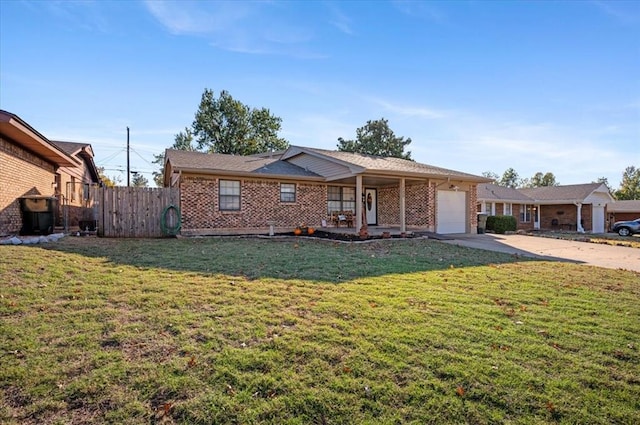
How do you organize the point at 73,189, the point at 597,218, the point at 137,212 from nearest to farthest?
1. the point at 137,212
2. the point at 73,189
3. the point at 597,218

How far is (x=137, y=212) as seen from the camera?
1199cm

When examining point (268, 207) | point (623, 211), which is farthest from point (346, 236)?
point (623, 211)

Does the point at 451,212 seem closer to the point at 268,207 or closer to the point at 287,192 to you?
the point at 287,192

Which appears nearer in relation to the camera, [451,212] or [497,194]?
[451,212]

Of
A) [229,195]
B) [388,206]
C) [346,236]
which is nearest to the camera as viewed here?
[346,236]

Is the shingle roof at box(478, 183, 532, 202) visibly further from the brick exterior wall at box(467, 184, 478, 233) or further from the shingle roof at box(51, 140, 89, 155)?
the shingle roof at box(51, 140, 89, 155)

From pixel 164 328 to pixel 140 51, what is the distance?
11464 mm

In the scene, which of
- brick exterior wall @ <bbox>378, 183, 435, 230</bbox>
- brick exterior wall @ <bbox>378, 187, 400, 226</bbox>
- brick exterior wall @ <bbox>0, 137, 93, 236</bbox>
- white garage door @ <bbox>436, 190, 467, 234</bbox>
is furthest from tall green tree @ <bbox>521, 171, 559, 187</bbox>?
brick exterior wall @ <bbox>0, 137, 93, 236</bbox>

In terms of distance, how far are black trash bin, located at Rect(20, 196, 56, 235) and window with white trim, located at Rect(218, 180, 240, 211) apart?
5.53 metres

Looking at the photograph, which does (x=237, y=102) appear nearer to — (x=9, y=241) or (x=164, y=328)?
(x=9, y=241)

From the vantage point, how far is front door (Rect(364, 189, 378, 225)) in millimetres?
18359

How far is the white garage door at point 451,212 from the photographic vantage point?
624 inches

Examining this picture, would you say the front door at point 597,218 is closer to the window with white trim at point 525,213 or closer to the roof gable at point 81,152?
the window with white trim at point 525,213

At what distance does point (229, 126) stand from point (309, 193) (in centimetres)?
2835
